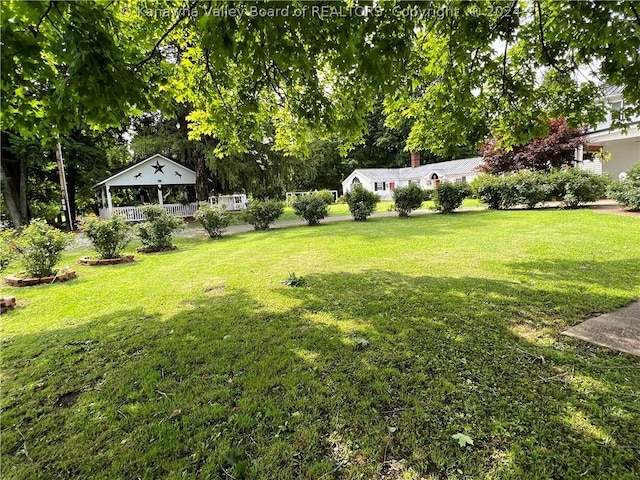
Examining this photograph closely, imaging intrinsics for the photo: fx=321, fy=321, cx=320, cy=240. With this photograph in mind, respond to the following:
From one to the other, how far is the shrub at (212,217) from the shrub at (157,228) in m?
2.03

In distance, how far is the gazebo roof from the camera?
1958 cm

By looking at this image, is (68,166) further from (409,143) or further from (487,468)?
(487,468)

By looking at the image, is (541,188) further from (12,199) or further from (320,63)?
(12,199)

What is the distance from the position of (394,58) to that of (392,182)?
3962cm

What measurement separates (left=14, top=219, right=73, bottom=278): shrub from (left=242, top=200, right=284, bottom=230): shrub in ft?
28.1

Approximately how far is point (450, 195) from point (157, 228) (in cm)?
1359

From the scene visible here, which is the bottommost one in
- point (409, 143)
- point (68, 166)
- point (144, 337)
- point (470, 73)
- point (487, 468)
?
point (487, 468)

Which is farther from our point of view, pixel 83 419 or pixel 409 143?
pixel 409 143

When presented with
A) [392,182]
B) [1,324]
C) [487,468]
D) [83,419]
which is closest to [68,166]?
[1,324]

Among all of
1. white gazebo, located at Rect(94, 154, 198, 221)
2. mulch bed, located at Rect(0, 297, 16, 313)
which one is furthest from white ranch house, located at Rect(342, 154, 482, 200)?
mulch bed, located at Rect(0, 297, 16, 313)

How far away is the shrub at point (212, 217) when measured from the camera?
42.3 feet

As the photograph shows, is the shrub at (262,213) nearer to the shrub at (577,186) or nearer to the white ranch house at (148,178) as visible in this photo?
the white ranch house at (148,178)

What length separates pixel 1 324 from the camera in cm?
461

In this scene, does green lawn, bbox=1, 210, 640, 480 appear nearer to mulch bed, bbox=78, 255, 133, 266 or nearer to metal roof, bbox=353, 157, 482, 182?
mulch bed, bbox=78, 255, 133, 266
